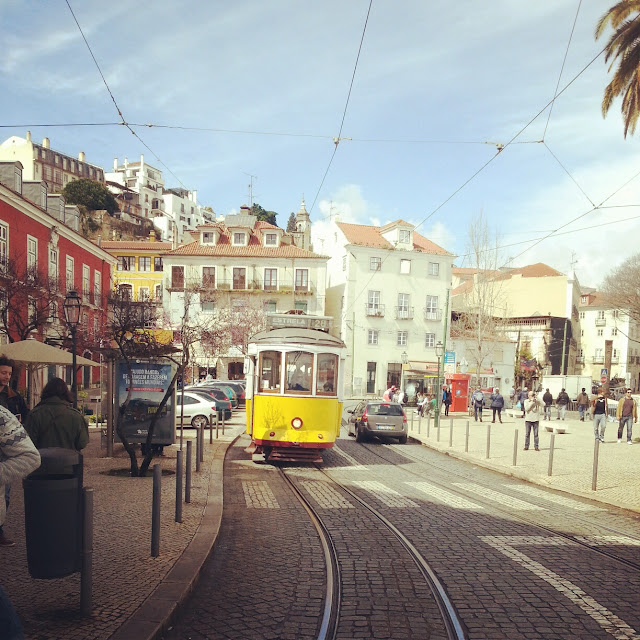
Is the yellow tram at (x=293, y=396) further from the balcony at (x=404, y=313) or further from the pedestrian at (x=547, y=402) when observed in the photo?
the balcony at (x=404, y=313)

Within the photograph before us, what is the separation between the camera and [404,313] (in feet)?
184

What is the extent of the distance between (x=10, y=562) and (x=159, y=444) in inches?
329

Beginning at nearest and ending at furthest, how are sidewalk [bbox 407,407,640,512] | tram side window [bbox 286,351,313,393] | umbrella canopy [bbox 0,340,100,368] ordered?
1. sidewalk [bbox 407,407,640,512]
2. umbrella canopy [bbox 0,340,100,368]
3. tram side window [bbox 286,351,313,393]

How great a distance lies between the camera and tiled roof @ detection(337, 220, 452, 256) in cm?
5603

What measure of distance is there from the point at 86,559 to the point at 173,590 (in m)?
0.98

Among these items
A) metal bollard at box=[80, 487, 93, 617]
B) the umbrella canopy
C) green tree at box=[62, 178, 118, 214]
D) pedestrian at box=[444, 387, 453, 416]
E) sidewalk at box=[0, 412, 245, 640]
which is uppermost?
green tree at box=[62, 178, 118, 214]

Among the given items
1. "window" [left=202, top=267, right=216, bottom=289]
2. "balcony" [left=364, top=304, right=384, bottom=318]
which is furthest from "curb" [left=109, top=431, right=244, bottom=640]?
"balcony" [left=364, top=304, right=384, bottom=318]

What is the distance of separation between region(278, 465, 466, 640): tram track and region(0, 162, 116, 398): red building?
7717 millimetres

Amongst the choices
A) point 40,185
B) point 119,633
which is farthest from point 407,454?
point 40,185

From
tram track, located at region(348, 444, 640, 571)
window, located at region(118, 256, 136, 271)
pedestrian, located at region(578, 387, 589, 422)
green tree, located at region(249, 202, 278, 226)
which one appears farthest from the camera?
green tree, located at region(249, 202, 278, 226)

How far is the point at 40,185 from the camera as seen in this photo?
31.6 m

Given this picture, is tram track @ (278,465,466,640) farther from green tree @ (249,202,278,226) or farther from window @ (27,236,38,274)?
green tree @ (249,202,278,226)

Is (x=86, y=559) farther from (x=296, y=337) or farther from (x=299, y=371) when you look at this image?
(x=296, y=337)

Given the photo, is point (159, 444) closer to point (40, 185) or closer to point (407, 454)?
point (407, 454)
